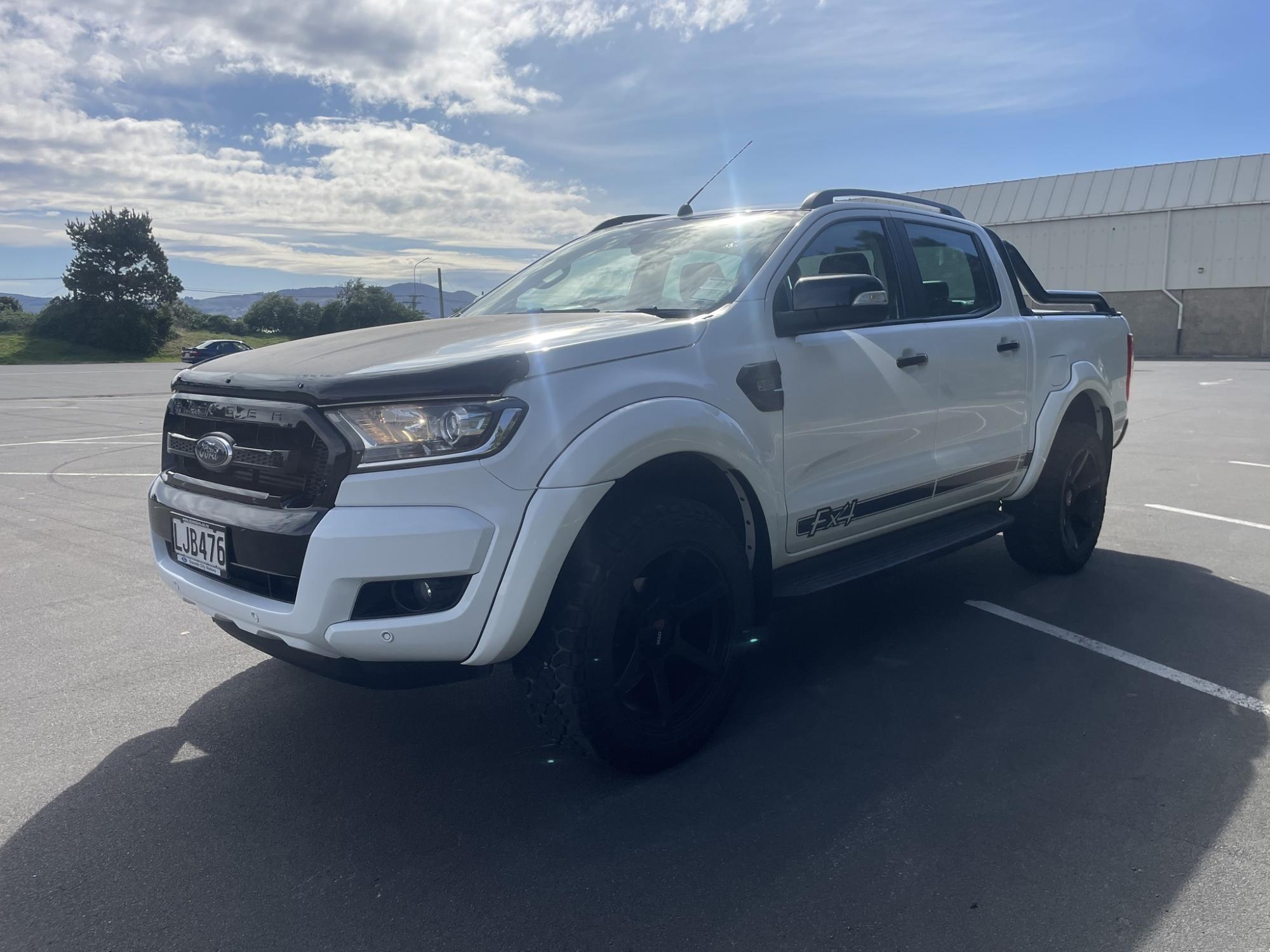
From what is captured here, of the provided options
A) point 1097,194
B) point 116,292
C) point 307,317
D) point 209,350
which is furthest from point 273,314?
point 1097,194

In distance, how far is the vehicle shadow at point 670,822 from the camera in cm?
235

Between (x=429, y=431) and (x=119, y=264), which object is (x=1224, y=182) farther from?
(x=119, y=264)

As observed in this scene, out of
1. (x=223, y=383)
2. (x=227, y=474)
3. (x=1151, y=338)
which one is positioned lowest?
(x=1151, y=338)

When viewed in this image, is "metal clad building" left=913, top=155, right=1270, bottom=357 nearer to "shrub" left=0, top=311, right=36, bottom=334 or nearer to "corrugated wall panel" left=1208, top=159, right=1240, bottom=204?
"corrugated wall panel" left=1208, top=159, right=1240, bottom=204

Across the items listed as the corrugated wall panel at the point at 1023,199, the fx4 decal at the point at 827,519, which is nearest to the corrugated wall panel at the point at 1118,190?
the corrugated wall panel at the point at 1023,199

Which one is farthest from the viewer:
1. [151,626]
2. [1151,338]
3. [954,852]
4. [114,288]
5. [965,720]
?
[114,288]

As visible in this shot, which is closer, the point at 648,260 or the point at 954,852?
the point at 954,852

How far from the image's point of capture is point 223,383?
3.00 metres

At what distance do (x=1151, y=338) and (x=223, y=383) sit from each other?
43.4 meters

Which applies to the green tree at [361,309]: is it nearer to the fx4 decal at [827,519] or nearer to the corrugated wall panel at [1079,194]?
the corrugated wall panel at [1079,194]

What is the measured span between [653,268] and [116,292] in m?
57.9

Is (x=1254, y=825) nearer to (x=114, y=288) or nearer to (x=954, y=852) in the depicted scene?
(x=954, y=852)

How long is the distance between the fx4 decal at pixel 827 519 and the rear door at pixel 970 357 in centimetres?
68

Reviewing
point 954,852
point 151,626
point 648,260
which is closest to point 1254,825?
point 954,852
